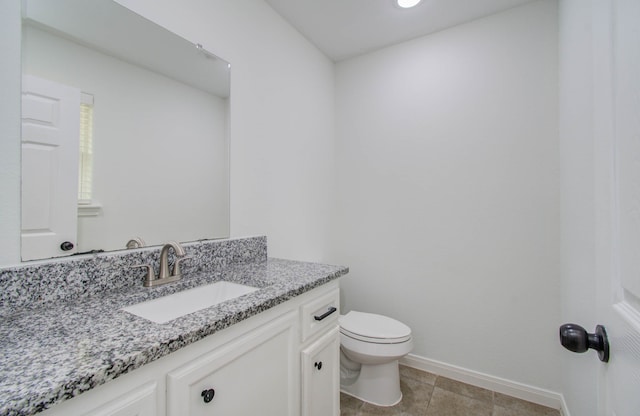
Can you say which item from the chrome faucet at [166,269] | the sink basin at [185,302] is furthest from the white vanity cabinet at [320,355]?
the chrome faucet at [166,269]

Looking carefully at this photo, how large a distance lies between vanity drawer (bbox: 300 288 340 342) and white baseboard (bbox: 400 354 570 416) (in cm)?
114

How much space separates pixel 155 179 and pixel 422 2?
185 centimetres

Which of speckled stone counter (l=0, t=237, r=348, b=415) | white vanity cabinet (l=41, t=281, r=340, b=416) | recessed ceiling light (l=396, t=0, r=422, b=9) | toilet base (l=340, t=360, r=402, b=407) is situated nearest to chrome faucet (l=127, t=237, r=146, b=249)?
speckled stone counter (l=0, t=237, r=348, b=415)

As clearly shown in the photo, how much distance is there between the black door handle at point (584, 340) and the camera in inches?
21.3

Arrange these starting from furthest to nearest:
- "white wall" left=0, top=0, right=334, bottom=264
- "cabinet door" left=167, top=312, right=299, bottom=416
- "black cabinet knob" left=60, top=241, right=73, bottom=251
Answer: "white wall" left=0, top=0, right=334, bottom=264 < "black cabinet knob" left=60, top=241, right=73, bottom=251 < "cabinet door" left=167, top=312, right=299, bottom=416

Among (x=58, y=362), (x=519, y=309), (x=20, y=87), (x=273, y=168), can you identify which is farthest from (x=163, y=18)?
(x=519, y=309)

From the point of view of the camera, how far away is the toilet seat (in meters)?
1.61

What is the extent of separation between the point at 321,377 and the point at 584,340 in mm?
979

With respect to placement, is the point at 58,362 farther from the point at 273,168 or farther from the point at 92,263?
the point at 273,168

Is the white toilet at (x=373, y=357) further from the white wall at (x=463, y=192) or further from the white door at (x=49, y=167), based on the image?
the white door at (x=49, y=167)

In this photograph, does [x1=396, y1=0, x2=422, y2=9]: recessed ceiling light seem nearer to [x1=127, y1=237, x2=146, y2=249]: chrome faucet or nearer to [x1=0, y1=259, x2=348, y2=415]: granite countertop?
[x1=0, y1=259, x2=348, y2=415]: granite countertop

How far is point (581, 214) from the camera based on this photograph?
1195mm

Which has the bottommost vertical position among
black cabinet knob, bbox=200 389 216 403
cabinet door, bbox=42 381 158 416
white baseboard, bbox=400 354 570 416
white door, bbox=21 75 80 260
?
white baseboard, bbox=400 354 570 416

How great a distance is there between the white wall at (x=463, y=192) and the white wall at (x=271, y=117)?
0.31m
